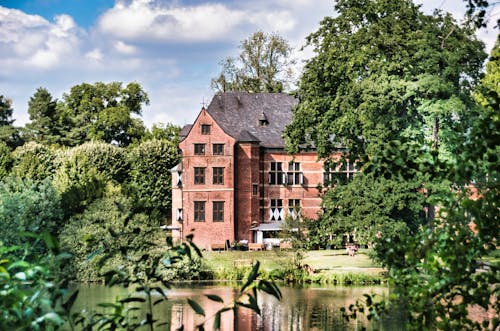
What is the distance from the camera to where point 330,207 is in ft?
103

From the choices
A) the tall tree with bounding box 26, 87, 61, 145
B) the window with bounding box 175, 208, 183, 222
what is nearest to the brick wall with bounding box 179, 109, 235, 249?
the window with bounding box 175, 208, 183, 222

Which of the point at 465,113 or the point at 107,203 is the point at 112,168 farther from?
the point at 465,113

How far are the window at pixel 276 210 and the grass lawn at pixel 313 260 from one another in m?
6.43

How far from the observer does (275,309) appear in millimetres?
23344

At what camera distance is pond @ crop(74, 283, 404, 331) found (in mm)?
19922

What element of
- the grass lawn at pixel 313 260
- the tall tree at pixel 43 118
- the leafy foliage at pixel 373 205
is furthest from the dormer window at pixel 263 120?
the tall tree at pixel 43 118

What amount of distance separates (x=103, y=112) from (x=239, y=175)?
17942mm

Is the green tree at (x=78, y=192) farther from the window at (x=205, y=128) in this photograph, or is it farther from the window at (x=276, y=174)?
the window at (x=276, y=174)

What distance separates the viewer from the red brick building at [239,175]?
4456cm

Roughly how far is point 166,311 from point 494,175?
17.5 metres

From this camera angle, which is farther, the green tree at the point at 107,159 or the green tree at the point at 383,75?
the green tree at the point at 107,159

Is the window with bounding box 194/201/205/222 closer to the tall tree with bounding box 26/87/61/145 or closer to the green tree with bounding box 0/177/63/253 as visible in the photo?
the green tree with bounding box 0/177/63/253

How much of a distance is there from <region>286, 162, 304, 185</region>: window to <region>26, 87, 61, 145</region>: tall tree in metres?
21.2

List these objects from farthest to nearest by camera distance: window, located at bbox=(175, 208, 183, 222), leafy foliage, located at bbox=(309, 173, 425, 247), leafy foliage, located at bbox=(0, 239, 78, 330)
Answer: window, located at bbox=(175, 208, 183, 222) → leafy foliage, located at bbox=(309, 173, 425, 247) → leafy foliage, located at bbox=(0, 239, 78, 330)
